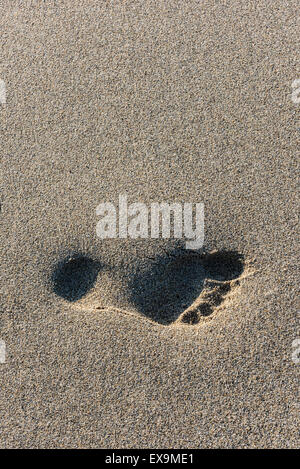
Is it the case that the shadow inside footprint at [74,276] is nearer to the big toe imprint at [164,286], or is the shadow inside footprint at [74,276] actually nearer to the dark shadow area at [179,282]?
the big toe imprint at [164,286]

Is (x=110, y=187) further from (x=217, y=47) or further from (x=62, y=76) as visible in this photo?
(x=217, y=47)

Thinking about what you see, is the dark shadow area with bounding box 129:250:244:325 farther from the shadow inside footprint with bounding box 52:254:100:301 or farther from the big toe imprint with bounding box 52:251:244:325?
the shadow inside footprint with bounding box 52:254:100:301

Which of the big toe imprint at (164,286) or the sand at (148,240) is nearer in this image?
the sand at (148,240)

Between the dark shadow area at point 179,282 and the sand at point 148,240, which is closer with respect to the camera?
the sand at point 148,240

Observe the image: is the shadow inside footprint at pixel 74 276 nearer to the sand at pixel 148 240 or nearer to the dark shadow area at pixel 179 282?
the sand at pixel 148 240

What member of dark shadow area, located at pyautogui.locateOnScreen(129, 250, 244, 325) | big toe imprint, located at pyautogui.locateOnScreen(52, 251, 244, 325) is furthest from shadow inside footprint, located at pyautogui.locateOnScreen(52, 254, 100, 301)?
dark shadow area, located at pyautogui.locateOnScreen(129, 250, 244, 325)

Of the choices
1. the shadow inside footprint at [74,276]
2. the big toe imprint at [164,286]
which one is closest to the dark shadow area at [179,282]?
the big toe imprint at [164,286]

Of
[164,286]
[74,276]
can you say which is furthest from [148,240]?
[74,276]
